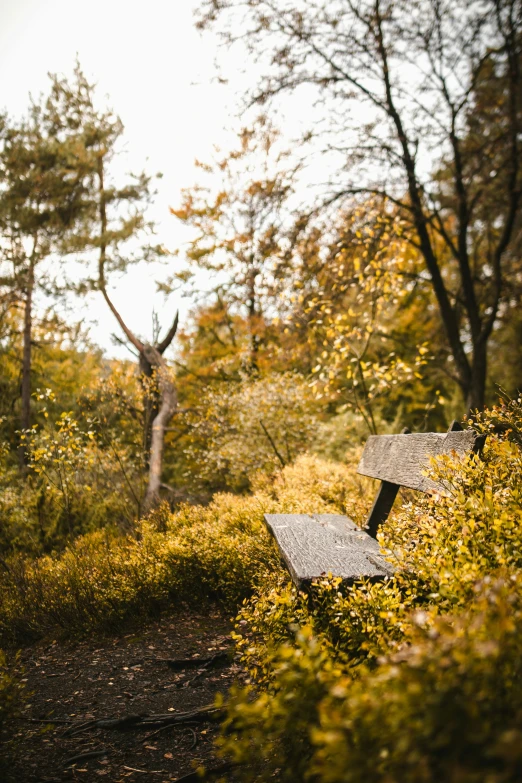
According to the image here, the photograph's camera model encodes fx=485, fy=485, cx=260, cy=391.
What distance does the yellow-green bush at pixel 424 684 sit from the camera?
0.95 m

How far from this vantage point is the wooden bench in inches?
105

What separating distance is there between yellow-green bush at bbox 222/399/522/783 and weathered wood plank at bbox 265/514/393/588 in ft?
0.94

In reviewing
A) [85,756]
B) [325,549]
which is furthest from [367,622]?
[85,756]

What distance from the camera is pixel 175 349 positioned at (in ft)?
57.7

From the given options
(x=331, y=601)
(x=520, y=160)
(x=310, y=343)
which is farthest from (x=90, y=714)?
(x=520, y=160)

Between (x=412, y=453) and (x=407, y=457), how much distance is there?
8cm

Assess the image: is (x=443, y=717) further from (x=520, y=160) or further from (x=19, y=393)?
(x=19, y=393)

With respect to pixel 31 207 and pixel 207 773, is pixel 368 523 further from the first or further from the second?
pixel 31 207

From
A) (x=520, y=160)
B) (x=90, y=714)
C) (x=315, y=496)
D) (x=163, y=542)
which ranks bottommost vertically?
(x=90, y=714)

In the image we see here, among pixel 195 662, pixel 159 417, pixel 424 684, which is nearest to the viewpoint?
pixel 424 684

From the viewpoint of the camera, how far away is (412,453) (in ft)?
11.1

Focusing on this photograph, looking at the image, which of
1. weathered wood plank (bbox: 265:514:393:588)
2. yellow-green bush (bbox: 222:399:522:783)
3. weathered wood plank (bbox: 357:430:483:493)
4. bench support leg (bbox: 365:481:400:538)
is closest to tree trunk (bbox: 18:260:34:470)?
weathered wood plank (bbox: 265:514:393:588)

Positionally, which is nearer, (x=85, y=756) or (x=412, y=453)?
(x=85, y=756)

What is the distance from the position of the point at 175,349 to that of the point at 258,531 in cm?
1350
